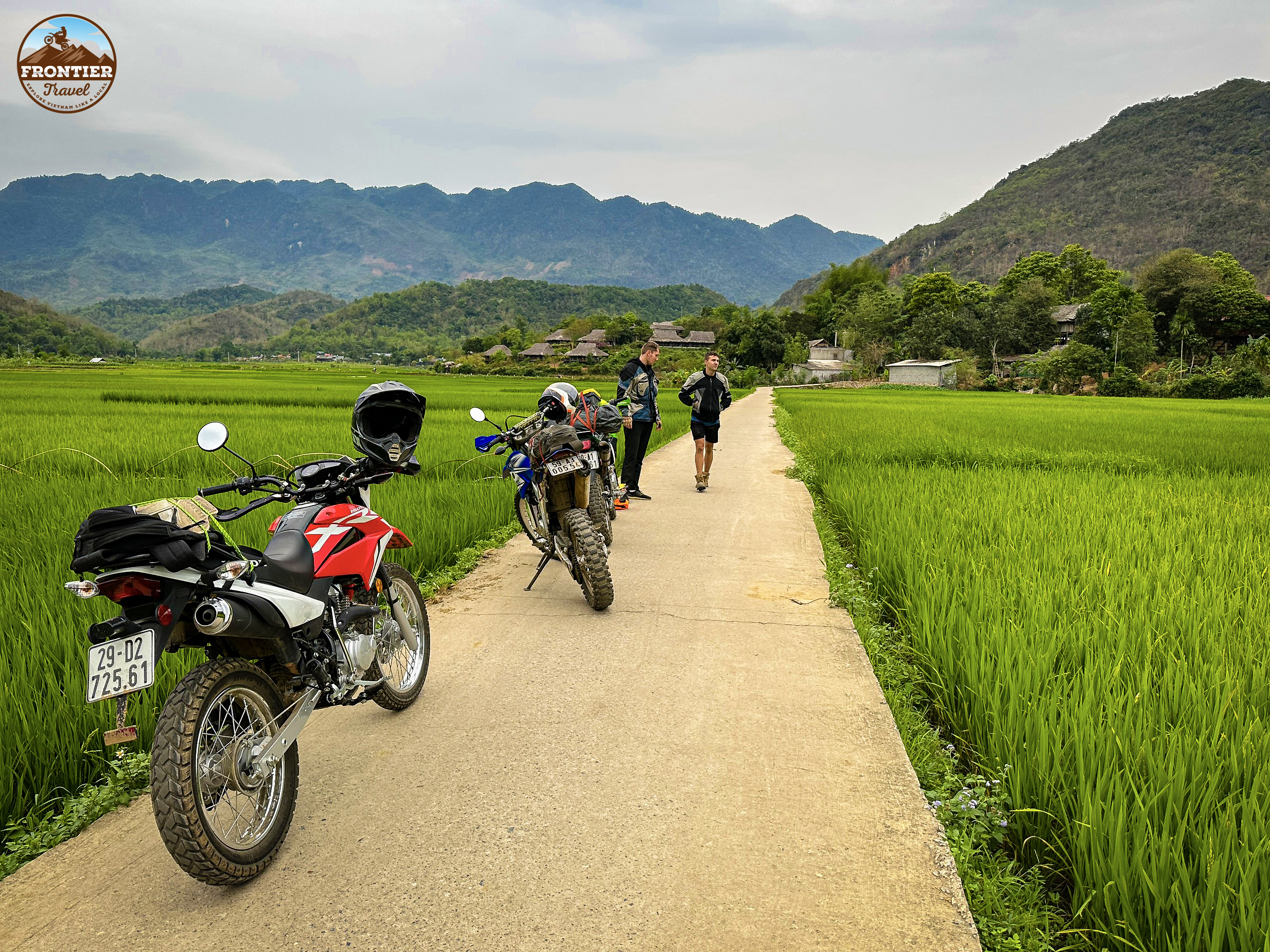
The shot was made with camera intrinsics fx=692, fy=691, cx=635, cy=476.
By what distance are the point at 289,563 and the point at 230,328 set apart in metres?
166

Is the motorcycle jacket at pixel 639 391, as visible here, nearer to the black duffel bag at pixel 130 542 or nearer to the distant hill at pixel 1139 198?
the black duffel bag at pixel 130 542

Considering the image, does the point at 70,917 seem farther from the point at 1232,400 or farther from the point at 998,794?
the point at 1232,400

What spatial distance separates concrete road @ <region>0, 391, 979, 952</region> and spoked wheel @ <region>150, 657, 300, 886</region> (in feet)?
0.45

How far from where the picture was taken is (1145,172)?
116688mm

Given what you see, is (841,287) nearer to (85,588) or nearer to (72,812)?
(72,812)

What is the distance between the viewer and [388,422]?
2963mm

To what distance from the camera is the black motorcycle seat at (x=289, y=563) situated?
218cm

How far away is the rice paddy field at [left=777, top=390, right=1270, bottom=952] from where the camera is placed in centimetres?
171

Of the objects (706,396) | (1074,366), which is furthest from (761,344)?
(706,396)

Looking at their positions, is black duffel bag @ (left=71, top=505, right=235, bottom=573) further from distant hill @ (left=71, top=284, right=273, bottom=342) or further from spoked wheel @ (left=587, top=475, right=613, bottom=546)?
distant hill @ (left=71, top=284, right=273, bottom=342)

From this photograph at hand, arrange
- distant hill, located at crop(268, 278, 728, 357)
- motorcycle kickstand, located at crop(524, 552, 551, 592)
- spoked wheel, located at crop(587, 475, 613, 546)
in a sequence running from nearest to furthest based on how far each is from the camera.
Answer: motorcycle kickstand, located at crop(524, 552, 551, 592) < spoked wheel, located at crop(587, 475, 613, 546) < distant hill, located at crop(268, 278, 728, 357)

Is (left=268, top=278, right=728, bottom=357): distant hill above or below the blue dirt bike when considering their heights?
above

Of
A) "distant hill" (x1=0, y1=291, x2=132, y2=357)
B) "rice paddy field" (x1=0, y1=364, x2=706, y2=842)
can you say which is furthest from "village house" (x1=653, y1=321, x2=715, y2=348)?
"rice paddy field" (x1=0, y1=364, x2=706, y2=842)

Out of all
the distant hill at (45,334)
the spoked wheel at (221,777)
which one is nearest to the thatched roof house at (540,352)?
the distant hill at (45,334)
